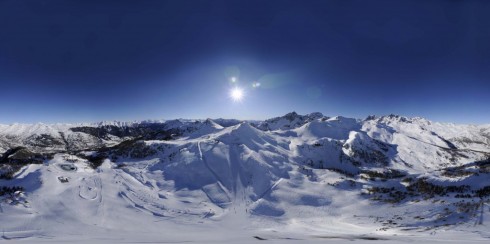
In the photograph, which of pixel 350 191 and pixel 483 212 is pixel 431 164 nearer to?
pixel 350 191

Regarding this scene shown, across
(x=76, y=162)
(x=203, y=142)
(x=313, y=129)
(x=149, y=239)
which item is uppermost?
(x=313, y=129)

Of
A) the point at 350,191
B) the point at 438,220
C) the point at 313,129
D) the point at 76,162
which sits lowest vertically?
the point at 438,220

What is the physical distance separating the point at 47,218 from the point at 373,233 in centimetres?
4318

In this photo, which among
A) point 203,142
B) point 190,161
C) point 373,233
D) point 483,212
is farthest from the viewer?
point 203,142

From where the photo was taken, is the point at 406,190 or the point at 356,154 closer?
the point at 406,190

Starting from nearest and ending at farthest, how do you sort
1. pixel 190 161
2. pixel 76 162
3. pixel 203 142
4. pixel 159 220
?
pixel 159 220
pixel 76 162
pixel 190 161
pixel 203 142

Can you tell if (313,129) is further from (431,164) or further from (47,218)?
(47,218)

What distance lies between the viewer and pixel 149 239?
123ft

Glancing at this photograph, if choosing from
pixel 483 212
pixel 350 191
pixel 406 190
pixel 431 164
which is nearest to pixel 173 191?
pixel 350 191

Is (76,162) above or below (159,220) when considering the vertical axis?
above

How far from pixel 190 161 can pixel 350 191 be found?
128 feet

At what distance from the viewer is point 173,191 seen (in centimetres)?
6950

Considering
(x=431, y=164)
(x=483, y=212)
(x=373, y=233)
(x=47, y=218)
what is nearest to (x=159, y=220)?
(x=47, y=218)

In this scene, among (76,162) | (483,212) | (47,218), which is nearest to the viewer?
(483,212)
